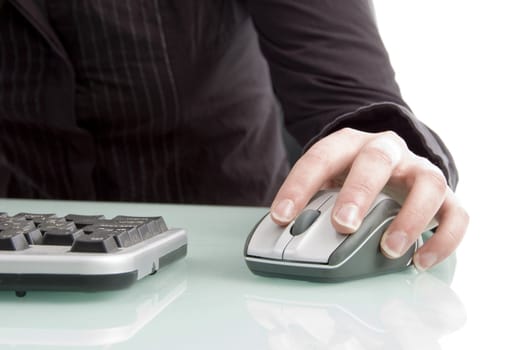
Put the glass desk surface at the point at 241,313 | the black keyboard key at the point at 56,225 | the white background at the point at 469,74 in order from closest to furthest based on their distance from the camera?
the glass desk surface at the point at 241,313 < the black keyboard key at the point at 56,225 < the white background at the point at 469,74

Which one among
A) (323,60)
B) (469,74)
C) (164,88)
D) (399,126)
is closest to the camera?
(399,126)

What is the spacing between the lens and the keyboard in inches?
15.5

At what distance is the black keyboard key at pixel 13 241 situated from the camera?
16.3 inches

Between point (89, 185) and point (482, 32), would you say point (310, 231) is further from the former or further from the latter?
point (482, 32)

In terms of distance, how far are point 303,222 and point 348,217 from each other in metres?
0.03

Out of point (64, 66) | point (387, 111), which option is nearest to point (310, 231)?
point (387, 111)

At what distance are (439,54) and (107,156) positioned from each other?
3.40 feet

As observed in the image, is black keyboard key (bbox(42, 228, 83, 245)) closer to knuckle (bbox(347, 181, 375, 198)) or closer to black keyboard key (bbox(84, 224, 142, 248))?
black keyboard key (bbox(84, 224, 142, 248))

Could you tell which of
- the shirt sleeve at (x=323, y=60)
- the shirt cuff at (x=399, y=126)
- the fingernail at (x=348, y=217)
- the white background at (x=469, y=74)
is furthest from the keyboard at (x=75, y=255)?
the white background at (x=469, y=74)

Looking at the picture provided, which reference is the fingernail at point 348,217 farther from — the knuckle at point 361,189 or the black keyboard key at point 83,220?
the black keyboard key at point 83,220

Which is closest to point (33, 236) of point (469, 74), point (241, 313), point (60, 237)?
point (60, 237)

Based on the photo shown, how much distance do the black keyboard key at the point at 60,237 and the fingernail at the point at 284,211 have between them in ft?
0.41

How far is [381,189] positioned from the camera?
0.51m

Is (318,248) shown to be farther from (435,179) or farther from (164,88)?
(164,88)
